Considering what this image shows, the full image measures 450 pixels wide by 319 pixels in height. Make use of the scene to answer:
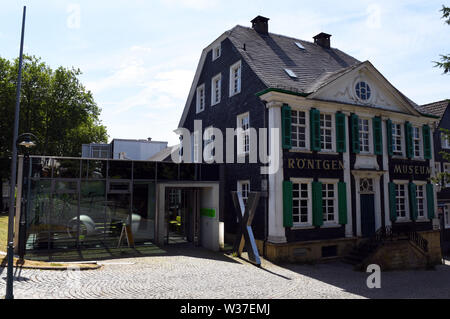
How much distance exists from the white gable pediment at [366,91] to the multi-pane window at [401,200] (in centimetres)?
418

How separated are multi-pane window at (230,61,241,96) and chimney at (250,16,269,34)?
394cm

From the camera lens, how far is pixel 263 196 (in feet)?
50.7

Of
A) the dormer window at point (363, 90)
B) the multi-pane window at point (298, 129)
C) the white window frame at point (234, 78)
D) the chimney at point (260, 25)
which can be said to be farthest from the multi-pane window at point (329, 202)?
the chimney at point (260, 25)

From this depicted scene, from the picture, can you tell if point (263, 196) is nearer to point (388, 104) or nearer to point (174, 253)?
point (174, 253)

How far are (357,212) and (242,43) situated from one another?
10.5m

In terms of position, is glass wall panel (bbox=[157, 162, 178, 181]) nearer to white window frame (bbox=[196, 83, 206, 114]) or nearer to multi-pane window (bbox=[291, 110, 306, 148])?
multi-pane window (bbox=[291, 110, 306, 148])

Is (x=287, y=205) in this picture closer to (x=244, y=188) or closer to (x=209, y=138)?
(x=244, y=188)

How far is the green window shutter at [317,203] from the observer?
51.1ft

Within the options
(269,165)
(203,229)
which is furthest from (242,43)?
(203,229)

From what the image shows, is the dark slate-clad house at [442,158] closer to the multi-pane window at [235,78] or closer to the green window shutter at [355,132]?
the green window shutter at [355,132]

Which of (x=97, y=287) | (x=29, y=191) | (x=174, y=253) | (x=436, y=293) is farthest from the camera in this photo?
(x=174, y=253)

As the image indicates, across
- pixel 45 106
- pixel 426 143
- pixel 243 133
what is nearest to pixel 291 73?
pixel 243 133

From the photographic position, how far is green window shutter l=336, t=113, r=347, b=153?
54.9ft

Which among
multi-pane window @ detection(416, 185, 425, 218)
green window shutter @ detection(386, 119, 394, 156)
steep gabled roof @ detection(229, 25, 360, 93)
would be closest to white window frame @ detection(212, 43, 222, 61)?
steep gabled roof @ detection(229, 25, 360, 93)
